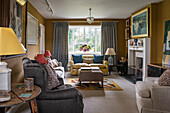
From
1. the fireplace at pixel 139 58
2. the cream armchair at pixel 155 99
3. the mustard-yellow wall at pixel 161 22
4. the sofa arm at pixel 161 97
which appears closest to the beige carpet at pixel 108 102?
the cream armchair at pixel 155 99

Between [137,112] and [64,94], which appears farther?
[137,112]

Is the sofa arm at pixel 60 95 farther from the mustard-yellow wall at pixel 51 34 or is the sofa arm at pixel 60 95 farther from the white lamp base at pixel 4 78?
the mustard-yellow wall at pixel 51 34

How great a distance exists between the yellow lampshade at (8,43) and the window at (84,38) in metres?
6.62

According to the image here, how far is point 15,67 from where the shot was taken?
11.3 feet

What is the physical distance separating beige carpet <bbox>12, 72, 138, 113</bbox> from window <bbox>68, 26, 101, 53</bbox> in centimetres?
422

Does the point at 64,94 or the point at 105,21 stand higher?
the point at 105,21

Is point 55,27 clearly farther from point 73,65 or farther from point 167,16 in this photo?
point 167,16

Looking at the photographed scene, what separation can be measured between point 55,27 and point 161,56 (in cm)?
508

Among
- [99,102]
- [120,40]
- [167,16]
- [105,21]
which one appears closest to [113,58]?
[120,40]

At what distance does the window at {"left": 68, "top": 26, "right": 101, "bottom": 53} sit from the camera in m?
8.18

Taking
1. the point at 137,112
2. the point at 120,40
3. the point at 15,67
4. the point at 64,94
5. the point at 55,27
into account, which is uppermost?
the point at 55,27

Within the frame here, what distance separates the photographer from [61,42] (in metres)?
7.70

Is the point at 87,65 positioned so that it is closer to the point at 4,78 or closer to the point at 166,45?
the point at 166,45

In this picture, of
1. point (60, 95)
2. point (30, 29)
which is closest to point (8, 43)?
point (60, 95)
